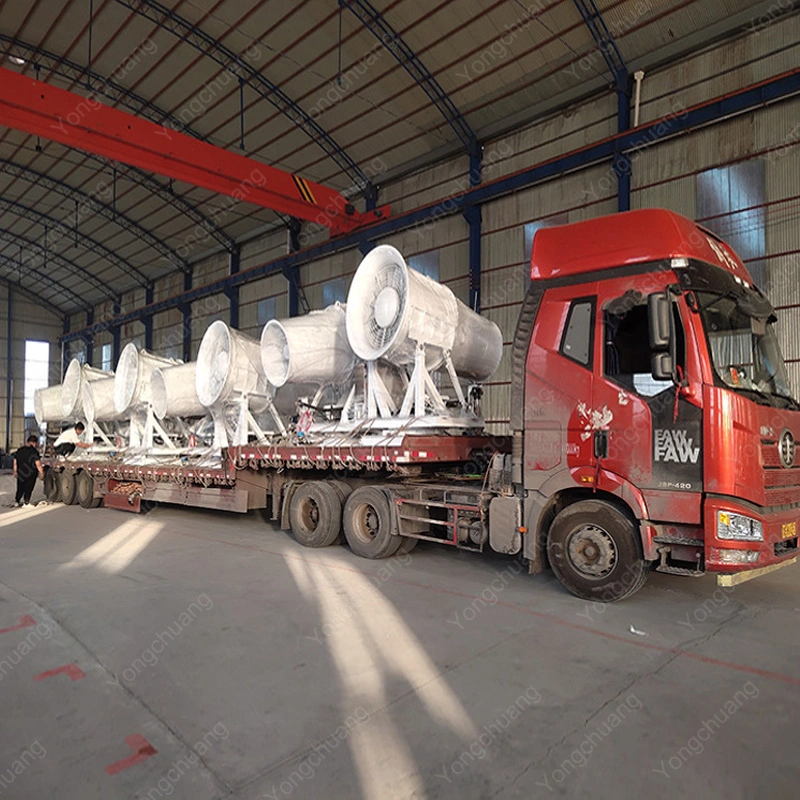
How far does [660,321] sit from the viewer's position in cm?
455

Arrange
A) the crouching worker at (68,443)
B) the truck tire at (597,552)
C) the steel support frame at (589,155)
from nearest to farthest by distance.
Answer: the truck tire at (597,552), the steel support frame at (589,155), the crouching worker at (68,443)

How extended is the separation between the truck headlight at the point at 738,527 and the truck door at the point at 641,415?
0.18 meters

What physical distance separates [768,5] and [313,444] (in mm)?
12029

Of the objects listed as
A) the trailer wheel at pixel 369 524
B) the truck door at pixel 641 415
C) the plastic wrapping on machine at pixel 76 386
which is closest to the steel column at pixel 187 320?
the plastic wrapping on machine at pixel 76 386

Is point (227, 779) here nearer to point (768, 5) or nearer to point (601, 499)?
point (601, 499)

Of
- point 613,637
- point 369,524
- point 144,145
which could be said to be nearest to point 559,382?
point 613,637

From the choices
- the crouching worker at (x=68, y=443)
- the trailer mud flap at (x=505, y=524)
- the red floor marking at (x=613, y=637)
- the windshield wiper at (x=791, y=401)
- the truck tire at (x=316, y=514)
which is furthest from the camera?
the crouching worker at (x=68, y=443)

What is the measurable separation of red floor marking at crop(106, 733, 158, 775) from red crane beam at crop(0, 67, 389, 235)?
11.9 meters

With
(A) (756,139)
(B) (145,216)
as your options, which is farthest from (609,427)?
(B) (145,216)

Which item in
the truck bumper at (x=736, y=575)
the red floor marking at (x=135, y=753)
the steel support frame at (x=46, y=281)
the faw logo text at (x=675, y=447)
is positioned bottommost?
the red floor marking at (x=135, y=753)

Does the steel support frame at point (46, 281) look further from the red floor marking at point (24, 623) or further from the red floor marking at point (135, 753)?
the red floor marking at point (135, 753)

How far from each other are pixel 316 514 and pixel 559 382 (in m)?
3.95

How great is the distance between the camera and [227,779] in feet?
8.57

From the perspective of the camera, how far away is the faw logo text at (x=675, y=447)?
182 inches
